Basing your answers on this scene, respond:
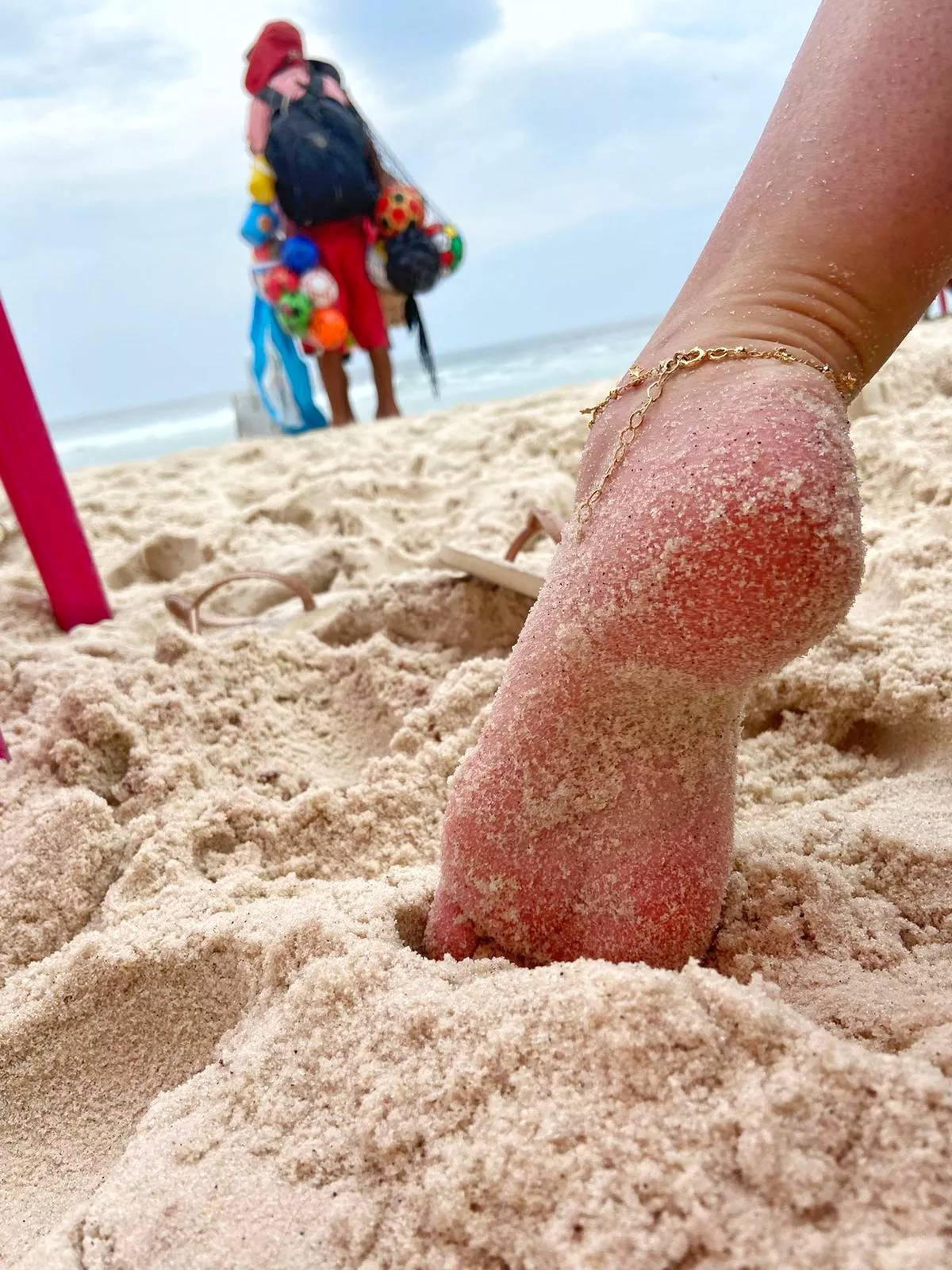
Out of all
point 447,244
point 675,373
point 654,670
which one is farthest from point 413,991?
point 447,244

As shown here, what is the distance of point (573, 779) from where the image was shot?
59 cm

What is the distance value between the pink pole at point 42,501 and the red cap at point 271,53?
2.78 m

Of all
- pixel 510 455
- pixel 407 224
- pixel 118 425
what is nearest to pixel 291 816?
pixel 510 455

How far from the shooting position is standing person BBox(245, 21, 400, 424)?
329 centimetres

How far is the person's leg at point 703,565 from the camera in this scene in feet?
1.62

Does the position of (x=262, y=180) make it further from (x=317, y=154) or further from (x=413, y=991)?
(x=413, y=991)

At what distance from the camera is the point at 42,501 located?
1325mm

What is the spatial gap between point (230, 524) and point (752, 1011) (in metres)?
1.68

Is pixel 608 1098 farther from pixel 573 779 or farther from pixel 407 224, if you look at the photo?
pixel 407 224

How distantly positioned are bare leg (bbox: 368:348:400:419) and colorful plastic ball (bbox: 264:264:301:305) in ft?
1.42

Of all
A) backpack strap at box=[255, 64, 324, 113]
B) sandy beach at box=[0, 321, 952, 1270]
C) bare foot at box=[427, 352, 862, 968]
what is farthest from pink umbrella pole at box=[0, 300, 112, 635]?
backpack strap at box=[255, 64, 324, 113]

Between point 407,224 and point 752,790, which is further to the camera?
point 407,224

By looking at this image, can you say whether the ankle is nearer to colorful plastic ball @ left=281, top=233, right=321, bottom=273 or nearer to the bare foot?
the bare foot

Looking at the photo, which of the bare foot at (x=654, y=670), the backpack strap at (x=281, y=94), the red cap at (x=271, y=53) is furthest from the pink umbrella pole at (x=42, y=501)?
the red cap at (x=271, y=53)
